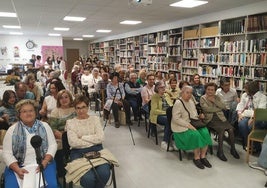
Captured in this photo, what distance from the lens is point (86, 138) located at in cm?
243

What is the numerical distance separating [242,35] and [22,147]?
17.7ft

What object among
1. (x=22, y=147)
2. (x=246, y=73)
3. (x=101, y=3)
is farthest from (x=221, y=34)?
(x=22, y=147)

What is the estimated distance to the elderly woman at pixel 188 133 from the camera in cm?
322

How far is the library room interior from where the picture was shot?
7.20ft

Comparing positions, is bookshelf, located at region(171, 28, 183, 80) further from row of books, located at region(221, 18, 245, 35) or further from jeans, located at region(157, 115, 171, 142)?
jeans, located at region(157, 115, 171, 142)

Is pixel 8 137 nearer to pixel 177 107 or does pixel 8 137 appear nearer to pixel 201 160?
pixel 177 107

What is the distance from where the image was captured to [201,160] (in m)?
3.31

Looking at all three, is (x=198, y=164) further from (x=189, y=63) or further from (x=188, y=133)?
(x=189, y=63)

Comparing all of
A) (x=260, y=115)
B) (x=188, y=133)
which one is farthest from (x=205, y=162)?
(x=260, y=115)

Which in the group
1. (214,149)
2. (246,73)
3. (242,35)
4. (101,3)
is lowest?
(214,149)

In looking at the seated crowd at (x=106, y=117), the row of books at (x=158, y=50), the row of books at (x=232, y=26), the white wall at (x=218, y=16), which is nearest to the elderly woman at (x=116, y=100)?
the seated crowd at (x=106, y=117)

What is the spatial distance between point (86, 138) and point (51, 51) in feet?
42.3

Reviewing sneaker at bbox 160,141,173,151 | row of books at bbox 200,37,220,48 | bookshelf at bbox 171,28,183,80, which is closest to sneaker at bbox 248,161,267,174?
sneaker at bbox 160,141,173,151

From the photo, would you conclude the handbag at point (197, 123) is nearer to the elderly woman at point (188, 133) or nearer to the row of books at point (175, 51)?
the elderly woman at point (188, 133)
